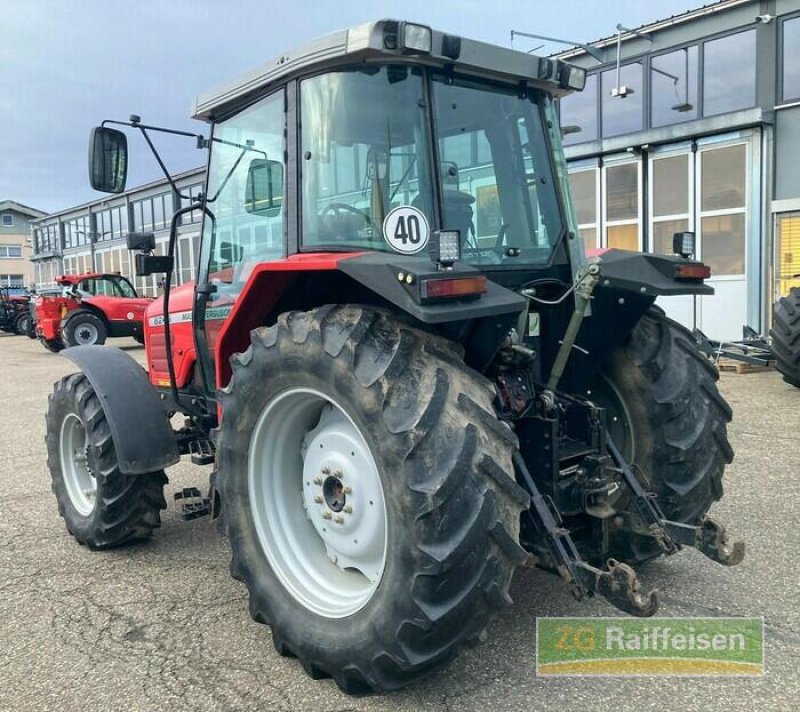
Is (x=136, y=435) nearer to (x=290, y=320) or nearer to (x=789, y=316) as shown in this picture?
(x=290, y=320)

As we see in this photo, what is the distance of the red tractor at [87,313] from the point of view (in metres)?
18.5

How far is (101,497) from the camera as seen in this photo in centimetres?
409

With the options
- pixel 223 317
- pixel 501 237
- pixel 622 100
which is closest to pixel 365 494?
pixel 501 237

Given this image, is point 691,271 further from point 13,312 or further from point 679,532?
point 13,312

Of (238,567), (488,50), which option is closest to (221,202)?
(488,50)

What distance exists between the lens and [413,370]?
251cm

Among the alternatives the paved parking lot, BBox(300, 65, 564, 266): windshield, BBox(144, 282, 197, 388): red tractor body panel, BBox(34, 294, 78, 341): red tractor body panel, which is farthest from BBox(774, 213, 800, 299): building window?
BBox(34, 294, 78, 341): red tractor body panel

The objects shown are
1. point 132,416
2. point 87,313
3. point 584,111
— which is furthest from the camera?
point 87,313

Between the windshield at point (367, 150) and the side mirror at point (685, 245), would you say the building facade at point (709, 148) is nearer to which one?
the side mirror at point (685, 245)

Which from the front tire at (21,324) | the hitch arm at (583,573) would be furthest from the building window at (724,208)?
the front tire at (21,324)

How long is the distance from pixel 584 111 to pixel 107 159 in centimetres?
1357

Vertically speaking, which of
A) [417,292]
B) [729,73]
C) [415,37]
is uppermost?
[729,73]

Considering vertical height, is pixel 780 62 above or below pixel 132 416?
above

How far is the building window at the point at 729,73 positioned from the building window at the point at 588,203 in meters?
2.51
